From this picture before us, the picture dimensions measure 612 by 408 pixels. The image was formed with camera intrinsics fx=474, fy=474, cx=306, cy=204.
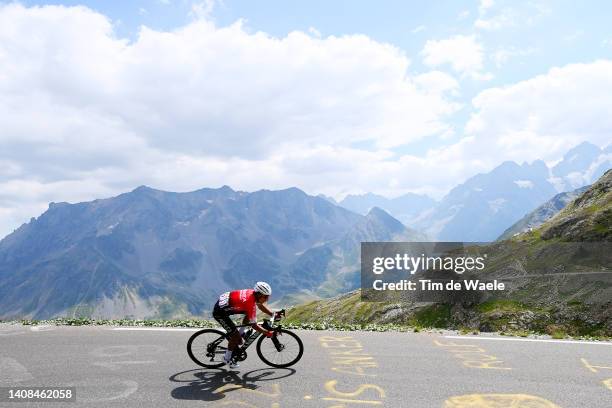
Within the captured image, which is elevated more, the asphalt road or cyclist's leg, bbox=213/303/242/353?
cyclist's leg, bbox=213/303/242/353

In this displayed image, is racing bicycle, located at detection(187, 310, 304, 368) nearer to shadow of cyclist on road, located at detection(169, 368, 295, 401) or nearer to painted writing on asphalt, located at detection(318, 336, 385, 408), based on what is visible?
shadow of cyclist on road, located at detection(169, 368, 295, 401)

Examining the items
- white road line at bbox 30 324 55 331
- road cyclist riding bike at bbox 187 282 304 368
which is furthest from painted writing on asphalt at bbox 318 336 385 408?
white road line at bbox 30 324 55 331

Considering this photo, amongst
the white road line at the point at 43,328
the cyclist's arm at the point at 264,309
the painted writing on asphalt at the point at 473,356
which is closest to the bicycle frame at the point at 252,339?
the cyclist's arm at the point at 264,309

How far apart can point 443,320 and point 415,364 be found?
4164 centimetres

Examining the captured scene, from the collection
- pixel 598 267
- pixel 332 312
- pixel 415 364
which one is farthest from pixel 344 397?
pixel 332 312

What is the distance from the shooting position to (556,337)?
20609 millimetres

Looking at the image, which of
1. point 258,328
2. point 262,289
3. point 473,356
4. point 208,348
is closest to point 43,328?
point 208,348

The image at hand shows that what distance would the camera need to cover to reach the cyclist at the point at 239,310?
13.8 metres

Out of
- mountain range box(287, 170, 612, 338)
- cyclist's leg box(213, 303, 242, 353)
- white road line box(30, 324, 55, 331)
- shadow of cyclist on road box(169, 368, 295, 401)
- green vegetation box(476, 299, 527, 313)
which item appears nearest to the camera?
shadow of cyclist on road box(169, 368, 295, 401)

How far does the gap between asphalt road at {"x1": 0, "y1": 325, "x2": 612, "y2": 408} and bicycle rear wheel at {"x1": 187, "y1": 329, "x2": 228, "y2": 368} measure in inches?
12.3

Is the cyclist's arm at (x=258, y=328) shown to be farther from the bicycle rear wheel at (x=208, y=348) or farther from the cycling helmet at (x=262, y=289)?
the bicycle rear wheel at (x=208, y=348)

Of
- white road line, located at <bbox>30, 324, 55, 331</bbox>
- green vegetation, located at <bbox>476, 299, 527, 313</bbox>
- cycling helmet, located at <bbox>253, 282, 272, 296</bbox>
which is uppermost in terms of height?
cycling helmet, located at <bbox>253, 282, 272, 296</bbox>

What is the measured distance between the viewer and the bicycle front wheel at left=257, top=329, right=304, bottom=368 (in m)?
14.3

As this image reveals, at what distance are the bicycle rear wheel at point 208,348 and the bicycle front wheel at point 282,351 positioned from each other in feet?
3.80
